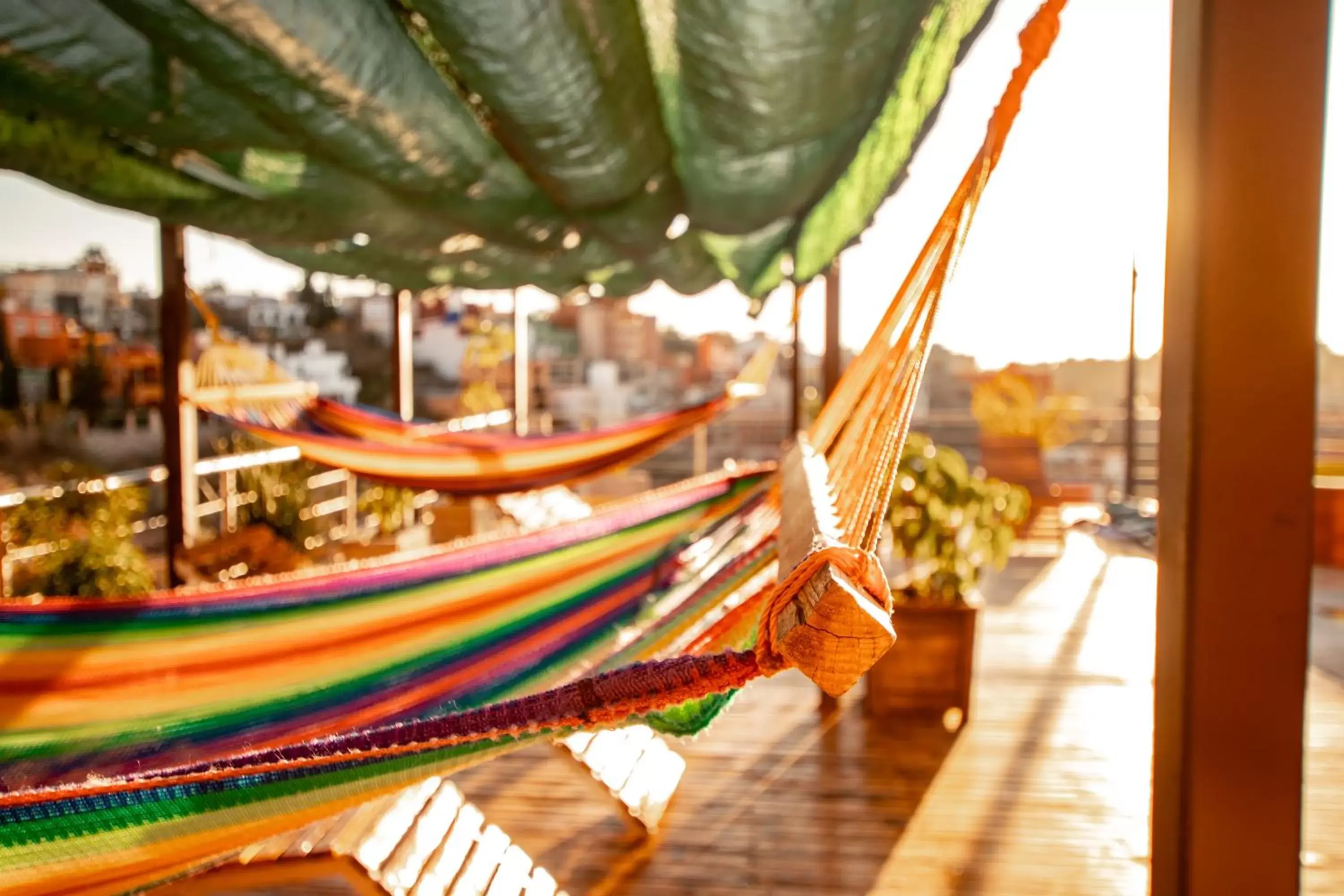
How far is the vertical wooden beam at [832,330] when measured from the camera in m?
2.72

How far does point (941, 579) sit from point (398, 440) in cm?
170

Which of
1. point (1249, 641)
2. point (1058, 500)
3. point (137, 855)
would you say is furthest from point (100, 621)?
point (1058, 500)

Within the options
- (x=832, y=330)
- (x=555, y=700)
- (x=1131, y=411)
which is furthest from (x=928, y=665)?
(x=1131, y=411)

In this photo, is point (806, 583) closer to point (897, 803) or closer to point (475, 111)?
point (475, 111)

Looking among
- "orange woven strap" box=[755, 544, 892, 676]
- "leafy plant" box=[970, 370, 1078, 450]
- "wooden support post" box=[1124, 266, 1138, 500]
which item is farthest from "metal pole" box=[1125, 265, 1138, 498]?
"orange woven strap" box=[755, 544, 892, 676]

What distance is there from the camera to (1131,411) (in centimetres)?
583

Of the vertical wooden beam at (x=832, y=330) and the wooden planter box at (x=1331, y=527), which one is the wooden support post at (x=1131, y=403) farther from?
the vertical wooden beam at (x=832, y=330)

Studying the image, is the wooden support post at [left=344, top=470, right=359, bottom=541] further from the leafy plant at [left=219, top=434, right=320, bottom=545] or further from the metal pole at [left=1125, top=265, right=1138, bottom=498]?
the metal pole at [left=1125, top=265, right=1138, bottom=498]

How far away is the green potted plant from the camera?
2.50m

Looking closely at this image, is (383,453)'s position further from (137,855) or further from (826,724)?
(137,855)

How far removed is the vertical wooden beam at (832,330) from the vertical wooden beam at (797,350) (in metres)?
0.44

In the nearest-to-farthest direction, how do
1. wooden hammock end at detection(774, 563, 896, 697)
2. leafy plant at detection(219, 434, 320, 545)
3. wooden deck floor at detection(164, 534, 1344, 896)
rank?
wooden hammock end at detection(774, 563, 896, 697)
wooden deck floor at detection(164, 534, 1344, 896)
leafy plant at detection(219, 434, 320, 545)

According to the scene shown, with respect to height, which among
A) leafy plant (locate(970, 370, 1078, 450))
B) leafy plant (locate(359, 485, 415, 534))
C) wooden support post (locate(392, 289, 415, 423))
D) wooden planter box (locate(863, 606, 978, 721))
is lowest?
wooden planter box (locate(863, 606, 978, 721))

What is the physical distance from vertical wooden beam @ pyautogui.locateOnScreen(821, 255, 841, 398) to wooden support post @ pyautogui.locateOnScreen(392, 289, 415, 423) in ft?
6.95
